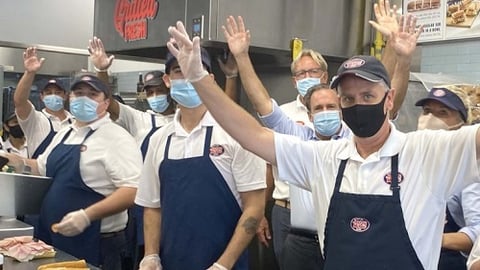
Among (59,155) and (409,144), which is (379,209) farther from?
(59,155)

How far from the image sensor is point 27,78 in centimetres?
380

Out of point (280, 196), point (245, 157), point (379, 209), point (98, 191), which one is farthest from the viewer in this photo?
point (280, 196)

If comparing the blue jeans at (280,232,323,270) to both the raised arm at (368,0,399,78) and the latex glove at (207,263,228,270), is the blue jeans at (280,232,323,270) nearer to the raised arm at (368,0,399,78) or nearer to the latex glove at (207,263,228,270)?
the latex glove at (207,263,228,270)

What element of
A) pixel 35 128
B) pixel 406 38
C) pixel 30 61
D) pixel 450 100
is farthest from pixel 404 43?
pixel 35 128

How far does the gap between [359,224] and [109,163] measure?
1.51m

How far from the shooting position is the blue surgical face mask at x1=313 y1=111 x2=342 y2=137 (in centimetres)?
289

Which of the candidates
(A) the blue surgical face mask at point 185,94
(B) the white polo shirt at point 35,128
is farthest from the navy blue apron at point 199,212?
(B) the white polo shirt at point 35,128

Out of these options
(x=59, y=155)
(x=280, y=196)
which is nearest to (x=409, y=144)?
(x=280, y=196)

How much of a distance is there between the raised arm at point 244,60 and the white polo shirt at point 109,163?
69cm

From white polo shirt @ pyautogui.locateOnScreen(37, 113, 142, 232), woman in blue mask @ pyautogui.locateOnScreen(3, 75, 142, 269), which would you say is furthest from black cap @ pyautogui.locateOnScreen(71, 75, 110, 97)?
white polo shirt @ pyautogui.locateOnScreen(37, 113, 142, 232)

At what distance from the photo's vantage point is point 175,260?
2492 mm

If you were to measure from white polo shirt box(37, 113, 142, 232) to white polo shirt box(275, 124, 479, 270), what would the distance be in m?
1.20

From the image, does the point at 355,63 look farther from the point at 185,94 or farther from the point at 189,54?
the point at 185,94

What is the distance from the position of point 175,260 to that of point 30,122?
213 centimetres
